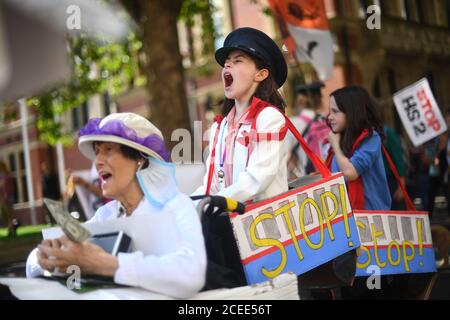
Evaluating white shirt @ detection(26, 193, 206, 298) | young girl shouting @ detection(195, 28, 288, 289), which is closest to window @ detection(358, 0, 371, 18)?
young girl shouting @ detection(195, 28, 288, 289)

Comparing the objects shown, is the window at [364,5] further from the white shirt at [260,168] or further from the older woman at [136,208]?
the older woman at [136,208]

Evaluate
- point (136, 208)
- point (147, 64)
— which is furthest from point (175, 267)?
point (147, 64)

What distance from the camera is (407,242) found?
11.4ft

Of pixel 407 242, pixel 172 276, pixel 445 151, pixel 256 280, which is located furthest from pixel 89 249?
pixel 445 151

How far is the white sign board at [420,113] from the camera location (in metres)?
8.04

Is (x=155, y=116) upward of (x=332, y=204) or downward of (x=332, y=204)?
upward

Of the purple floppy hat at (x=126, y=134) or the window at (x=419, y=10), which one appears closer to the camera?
the purple floppy hat at (x=126, y=134)

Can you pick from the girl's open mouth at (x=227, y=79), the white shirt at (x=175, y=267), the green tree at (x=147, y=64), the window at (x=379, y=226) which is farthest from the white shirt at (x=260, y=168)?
the green tree at (x=147, y=64)

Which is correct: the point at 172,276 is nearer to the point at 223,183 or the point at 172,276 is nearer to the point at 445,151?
the point at 223,183

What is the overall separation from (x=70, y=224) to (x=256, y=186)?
2.85 ft

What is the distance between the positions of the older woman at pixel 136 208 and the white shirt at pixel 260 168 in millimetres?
371

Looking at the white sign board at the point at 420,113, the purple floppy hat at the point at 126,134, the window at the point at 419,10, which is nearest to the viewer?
the purple floppy hat at the point at 126,134

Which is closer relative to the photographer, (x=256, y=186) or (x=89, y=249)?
(x=89, y=249)

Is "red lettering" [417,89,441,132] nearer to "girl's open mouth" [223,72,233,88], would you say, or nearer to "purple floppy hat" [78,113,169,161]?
"girl's open mouth" [223,72,233,88]
